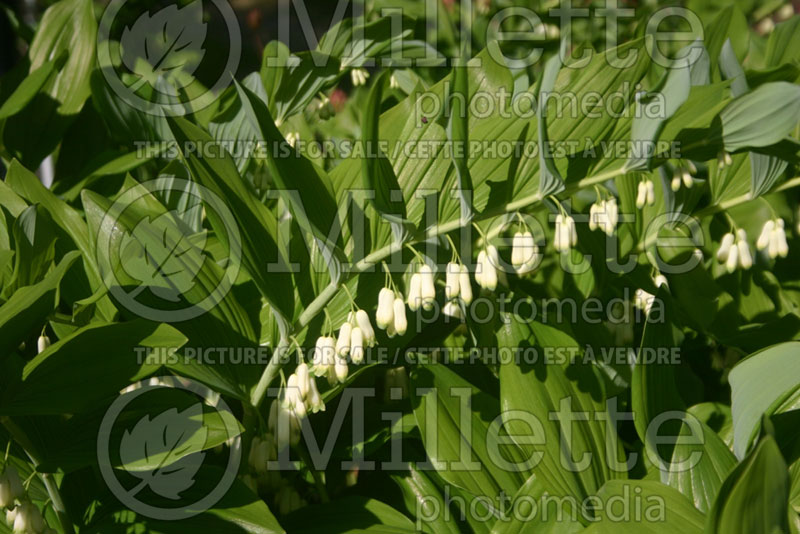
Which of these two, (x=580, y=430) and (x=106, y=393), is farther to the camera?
(x=580, y=430)

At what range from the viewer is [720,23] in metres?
1.42

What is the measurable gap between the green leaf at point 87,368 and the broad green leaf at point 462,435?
0.39m

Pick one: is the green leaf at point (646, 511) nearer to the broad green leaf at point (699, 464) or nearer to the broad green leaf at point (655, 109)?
the broad green leaf at point (699, 464)

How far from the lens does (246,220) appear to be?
101 cm

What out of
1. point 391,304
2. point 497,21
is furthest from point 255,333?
point 497,21

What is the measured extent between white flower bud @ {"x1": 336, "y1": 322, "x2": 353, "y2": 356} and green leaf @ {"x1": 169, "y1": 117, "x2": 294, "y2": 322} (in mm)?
91

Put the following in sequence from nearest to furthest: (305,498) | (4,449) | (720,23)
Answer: (4,449) < (305,498) < (720,23)

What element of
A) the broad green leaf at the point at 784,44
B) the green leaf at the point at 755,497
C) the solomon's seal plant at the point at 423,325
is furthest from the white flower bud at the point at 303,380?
the broad green leaf at the point at 784,44

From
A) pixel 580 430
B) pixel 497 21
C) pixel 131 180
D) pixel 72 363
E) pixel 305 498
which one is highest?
pixel 497 21

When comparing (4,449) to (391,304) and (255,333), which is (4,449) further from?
(391,304)

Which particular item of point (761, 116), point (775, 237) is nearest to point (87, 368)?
point (761, 116)

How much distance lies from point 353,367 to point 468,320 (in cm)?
21

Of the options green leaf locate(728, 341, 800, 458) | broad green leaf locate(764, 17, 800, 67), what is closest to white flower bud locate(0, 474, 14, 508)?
green leaf locate(728, 341, 800, 458)

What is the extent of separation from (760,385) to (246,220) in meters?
0.70
